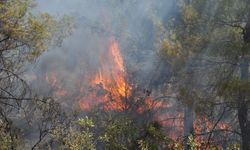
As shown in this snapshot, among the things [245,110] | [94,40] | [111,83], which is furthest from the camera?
[94,40]

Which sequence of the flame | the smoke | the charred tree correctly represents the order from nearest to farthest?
the charred tree
the flame
the smoke

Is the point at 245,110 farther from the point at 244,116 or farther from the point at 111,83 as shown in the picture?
the point at 111,83

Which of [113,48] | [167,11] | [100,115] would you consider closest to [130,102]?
[100,115]

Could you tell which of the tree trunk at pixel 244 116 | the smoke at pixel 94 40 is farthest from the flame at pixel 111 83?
the tree trunk at pixel 244 116

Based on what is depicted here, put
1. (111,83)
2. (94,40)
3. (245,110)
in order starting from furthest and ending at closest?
(94,40) < (111,83) < (245,110)

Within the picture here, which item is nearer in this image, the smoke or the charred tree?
the charred tree

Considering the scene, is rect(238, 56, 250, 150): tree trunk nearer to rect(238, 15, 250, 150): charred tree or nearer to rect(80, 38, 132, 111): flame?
rect(238, 15, 250, 150): charred tree

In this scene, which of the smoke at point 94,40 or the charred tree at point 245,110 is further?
the smoke at point 94,40

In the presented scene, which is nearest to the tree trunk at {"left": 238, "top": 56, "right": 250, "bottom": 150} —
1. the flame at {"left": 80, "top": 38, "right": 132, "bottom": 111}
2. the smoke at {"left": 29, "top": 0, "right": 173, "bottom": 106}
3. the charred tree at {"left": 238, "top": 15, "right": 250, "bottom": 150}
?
the charred tree at {"left": 238, "top": 15, "right": 250, "bottom": 150}

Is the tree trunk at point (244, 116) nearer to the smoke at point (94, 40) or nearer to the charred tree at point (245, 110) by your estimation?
the charred tree at point (245, 110)

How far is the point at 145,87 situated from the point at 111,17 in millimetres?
12280

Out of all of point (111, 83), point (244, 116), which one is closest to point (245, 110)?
point (244, 116)

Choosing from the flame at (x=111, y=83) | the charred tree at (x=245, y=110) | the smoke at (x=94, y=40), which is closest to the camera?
the charred tree at (x=245, y=110)

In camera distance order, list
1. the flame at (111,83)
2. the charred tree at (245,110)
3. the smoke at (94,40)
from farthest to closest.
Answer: the smoke at (94,40), the flame at (111,83), the charred tree at (245,110)
